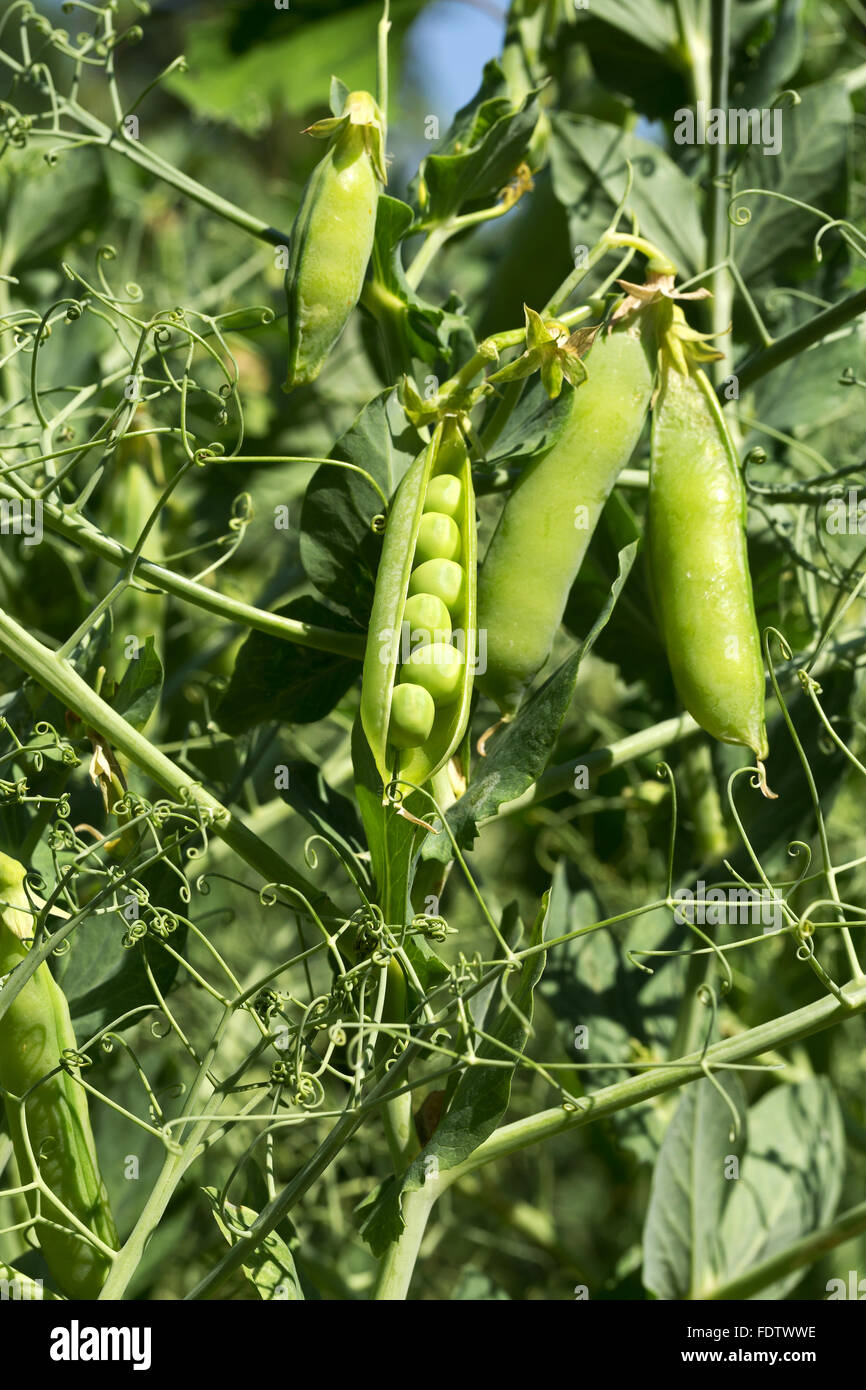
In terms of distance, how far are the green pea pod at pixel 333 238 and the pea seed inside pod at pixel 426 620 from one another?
128 millimetres

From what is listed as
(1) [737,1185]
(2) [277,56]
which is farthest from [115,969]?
(2) [277,56]

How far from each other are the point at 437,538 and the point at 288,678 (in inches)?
5.4

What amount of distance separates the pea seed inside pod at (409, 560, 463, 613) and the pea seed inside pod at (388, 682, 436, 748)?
0.16 feet

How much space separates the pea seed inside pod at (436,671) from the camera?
55 cm

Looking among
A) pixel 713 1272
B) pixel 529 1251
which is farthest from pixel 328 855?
pixel 713 1272

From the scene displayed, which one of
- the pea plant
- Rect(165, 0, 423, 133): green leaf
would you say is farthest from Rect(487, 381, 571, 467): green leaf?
Rect(165, 0, 423, 133): green leaf

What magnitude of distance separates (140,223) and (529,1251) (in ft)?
3.38

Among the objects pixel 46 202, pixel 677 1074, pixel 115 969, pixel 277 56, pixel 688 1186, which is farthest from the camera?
pixel 277 56

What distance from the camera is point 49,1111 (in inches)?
22.7

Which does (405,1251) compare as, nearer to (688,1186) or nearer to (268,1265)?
(268,1265)

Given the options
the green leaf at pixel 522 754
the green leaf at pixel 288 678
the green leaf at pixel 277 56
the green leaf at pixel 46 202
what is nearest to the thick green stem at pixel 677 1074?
the green leaf at pixel 522 754

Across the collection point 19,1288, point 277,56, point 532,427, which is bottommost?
point 19,1288

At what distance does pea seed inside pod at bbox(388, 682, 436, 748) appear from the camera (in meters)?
0.54

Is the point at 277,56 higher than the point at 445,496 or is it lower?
higher
